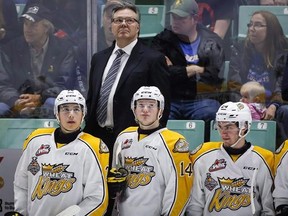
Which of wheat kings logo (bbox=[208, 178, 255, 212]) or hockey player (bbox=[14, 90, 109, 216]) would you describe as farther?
A: wheat kings logo (bbox=[208, 178, 255, 212])

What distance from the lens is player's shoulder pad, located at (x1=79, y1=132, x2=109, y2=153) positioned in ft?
18.9

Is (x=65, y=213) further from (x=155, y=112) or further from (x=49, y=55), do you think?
(x=49, y=55)

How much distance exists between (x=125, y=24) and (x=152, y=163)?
99 cm

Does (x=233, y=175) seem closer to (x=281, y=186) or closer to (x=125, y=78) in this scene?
(x=281, y=186)

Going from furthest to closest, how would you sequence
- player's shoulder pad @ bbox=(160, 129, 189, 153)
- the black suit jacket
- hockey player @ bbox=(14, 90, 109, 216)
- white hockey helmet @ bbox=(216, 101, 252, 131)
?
the black suit jacket
white hockey helmet @ bbox=(216, 101, 252, 131)
player's shoulder pad @ bbox=(160, 129, 189, 153)
hockey player @ bbox=(14, 90, 109, 216)

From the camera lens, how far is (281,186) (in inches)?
230

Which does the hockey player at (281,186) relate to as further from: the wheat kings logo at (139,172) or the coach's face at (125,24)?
the coach's face at (125,24)

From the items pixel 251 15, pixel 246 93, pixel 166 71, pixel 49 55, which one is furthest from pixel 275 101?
pixel 49 55

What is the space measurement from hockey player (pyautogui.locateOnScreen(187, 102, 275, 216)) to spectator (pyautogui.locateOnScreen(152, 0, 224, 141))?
33.9 inches

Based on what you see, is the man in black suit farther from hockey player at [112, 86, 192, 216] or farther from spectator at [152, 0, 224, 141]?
spectator at [152, 0, 224, 141]

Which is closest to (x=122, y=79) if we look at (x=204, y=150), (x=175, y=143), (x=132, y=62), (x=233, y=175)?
(x=132, y=62)

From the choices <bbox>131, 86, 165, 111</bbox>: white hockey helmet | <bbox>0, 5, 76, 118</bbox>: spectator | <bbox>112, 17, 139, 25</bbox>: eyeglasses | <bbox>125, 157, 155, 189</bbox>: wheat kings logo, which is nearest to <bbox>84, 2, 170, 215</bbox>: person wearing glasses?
<bbox>112, 17, 139, 25</bbox>: eyeglasses

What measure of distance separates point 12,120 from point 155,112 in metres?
1.53

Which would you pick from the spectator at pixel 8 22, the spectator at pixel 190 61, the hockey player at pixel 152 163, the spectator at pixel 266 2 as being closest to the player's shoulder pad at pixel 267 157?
the hockey player at pixel 152 163
